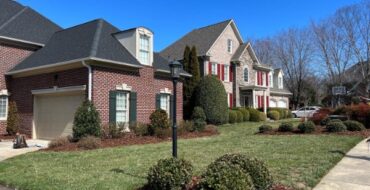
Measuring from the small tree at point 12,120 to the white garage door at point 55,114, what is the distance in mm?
1172

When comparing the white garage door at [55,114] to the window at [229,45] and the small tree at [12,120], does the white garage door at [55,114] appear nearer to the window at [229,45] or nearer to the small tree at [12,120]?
the small tree at [12,120]

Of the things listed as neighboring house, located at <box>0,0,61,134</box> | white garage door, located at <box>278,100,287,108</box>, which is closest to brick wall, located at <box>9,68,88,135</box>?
neighboring house, located at <box>0,0,61,134</box>

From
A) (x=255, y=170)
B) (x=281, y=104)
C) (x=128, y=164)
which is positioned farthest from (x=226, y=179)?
(x=281, y=104)

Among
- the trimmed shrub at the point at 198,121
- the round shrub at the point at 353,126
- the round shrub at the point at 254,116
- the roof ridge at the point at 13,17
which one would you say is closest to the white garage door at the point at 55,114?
the roof ridge at the point at 13,17

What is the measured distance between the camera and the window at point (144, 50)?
60.4ft

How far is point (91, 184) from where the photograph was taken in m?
7.20

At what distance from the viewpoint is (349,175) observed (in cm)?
755

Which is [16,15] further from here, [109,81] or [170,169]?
[170,169]

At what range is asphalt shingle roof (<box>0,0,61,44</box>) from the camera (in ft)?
64.0

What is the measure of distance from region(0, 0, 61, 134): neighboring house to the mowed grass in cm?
885

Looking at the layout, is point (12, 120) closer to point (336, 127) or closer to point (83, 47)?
point (83, 47)

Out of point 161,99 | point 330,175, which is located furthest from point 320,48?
point 330,175

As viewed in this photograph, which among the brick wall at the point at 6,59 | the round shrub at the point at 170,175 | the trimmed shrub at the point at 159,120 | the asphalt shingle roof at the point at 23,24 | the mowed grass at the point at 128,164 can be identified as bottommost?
the mowed grass at the point at 128,164

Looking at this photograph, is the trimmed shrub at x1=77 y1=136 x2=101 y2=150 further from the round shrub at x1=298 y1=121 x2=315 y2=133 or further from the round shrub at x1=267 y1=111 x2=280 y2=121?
the round shrub at x1=267 y1=111 x2=280 y2=121
